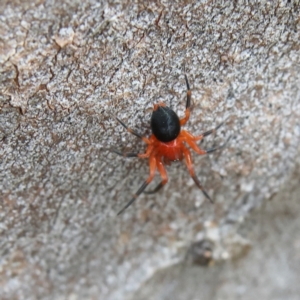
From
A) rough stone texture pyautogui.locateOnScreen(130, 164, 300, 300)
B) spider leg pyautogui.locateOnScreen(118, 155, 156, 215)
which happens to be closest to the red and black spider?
spider leg pyautogui.locateOnScreen(118, 155, 156, 215)

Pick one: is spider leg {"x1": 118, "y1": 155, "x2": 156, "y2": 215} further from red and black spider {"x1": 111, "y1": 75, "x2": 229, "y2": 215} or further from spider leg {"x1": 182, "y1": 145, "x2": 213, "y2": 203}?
spider leg {"x1": 182, "y1": 145, "x2": 213, "y2": 203}

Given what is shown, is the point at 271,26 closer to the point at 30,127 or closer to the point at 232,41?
the point at 232,41

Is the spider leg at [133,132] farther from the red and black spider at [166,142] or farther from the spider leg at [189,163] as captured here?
the spider leg at [189,163]

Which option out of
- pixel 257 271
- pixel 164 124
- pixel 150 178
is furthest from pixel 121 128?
pixel 257 271

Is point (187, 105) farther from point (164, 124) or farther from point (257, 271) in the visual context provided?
point (257, 271)

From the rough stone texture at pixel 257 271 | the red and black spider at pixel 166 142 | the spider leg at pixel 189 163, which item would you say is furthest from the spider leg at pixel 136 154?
the rough stone texture at pixel 257 271
